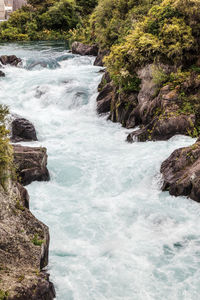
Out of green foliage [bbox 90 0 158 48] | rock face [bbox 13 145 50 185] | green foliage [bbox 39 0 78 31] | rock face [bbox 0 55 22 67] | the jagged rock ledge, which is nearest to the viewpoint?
rock face [bbox 13 145 50 185]

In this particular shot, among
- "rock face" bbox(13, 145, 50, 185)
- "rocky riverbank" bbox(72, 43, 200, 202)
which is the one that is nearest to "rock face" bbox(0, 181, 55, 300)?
"rock face" bbox(13, 145, 50, 185)

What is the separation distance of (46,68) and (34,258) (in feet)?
66.3

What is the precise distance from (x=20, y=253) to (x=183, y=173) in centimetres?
516

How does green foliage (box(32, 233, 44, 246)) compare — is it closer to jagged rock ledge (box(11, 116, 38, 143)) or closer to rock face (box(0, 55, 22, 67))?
jagged rock ledge (box(11, 116, 38, 143))

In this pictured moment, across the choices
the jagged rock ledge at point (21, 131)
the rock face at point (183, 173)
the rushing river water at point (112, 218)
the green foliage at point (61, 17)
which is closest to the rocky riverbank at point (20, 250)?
the rushing river water at point (112, 218)

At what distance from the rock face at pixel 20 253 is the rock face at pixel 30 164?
3281 millimetres

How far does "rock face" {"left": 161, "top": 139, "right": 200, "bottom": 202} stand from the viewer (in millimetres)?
8766

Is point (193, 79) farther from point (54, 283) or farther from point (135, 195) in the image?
point (54, 283)

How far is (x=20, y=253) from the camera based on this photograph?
584 cm

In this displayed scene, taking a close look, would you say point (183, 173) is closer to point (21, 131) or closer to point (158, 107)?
point (158, 107)

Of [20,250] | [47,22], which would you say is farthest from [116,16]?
[47,22]

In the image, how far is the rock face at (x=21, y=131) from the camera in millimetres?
13505

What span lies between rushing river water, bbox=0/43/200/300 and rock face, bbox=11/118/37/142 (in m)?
0.65

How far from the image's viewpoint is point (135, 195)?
9.66 m
